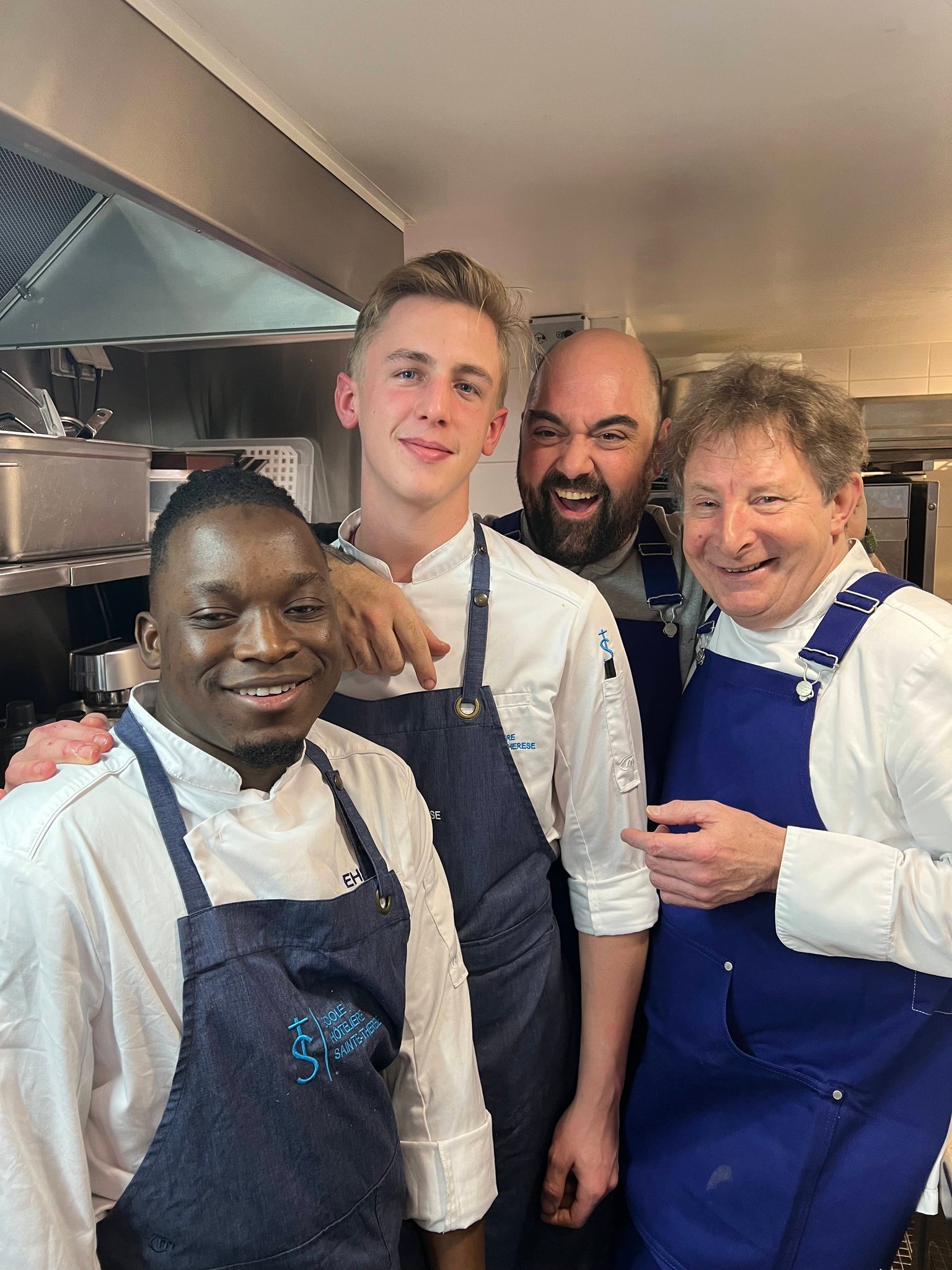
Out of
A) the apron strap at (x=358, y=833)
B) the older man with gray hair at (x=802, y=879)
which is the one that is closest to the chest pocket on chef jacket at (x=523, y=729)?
the older man with gray hair at (x=802, y=879)

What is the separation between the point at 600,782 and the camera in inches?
47.4

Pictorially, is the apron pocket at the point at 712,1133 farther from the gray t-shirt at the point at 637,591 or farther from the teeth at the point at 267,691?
the teeth at the point at 267,691

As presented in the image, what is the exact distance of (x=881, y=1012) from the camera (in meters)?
1.09

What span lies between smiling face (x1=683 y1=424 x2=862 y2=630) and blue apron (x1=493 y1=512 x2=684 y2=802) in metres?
0.25

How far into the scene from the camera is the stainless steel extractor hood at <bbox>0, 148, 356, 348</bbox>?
1312 millimetres

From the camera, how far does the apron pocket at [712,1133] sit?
3.55 feet

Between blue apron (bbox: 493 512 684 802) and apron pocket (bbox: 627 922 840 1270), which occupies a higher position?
blue apron (bbox: 493 512 684 802)

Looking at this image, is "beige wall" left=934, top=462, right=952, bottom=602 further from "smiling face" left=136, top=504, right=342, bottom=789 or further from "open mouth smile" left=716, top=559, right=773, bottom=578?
"smiling face" left=136, top=504, right=342, bottom=789

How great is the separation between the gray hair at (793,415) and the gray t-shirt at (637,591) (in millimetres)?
279

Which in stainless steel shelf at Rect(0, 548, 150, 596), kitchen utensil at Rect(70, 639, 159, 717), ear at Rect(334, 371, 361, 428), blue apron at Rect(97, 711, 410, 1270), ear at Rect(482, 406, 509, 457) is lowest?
blue apron at Rect(97, 711, 410, 1270)

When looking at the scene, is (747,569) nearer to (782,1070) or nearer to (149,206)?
(782,1070)

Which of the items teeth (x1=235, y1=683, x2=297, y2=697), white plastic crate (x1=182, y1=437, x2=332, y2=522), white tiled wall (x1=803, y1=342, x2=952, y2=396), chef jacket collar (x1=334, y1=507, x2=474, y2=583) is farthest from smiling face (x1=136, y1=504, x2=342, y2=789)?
white tiled wall (x1=803, y1=342, x2=952, y2=396)

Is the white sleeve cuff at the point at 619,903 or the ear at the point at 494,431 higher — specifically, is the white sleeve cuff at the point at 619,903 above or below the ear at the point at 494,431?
below

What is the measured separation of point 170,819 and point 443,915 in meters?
0.36
